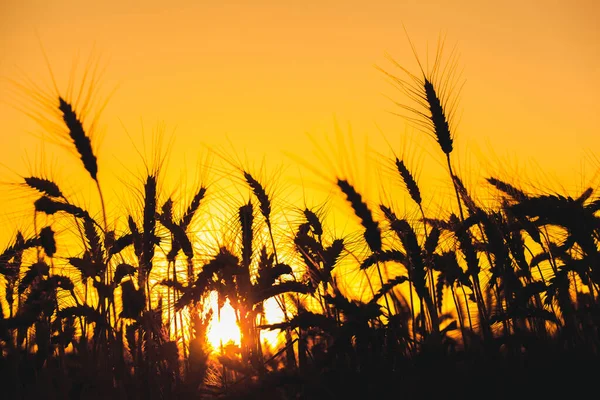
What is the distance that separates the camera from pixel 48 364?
475 cm

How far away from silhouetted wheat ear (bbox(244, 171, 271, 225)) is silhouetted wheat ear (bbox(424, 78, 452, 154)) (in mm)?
1679

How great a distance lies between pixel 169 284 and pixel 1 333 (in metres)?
1.29

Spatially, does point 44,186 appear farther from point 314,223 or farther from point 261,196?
point 314,223

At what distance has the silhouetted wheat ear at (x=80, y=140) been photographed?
191 inches

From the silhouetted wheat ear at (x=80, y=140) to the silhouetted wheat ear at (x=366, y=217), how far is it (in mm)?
2125

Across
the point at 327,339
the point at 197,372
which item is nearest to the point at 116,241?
the point at 327,339

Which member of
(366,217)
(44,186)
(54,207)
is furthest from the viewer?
(44,186)

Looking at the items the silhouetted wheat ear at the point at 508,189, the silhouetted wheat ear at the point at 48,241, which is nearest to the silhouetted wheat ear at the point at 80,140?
the silhouetted wheat ear at the point at 48,241

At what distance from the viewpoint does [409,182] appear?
17.7 ft

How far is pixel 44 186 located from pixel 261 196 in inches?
76.2

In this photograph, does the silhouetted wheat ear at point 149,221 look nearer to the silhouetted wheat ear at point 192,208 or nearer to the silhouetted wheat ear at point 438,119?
the silhouetted wheat ear at point 192,208

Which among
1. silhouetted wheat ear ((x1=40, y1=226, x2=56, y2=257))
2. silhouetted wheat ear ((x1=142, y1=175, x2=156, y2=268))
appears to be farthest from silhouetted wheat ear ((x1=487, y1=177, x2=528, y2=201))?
silhouetted wheat ear ((x1=40, y1=226, x2=56, y2=257))

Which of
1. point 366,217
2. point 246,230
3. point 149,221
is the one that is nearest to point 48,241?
point 149,221

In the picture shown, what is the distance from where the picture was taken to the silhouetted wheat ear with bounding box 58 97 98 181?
4.85 metres
